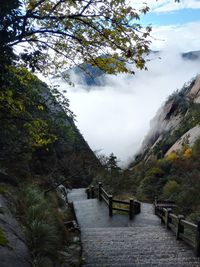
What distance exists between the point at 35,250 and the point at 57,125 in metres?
2.95

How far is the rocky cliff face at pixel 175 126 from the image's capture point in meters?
41.2

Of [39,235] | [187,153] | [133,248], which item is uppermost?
[187,153]

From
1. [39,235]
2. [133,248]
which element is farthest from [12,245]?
[133,248]

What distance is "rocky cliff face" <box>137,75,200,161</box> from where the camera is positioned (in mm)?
41219

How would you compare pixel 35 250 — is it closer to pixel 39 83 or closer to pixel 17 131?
pixel 17 131

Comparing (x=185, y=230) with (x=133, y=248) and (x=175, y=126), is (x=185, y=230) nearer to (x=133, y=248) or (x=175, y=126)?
(x=133, y=248)

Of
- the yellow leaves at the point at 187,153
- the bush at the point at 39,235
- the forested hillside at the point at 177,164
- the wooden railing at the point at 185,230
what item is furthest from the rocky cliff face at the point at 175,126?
the bush at the point at 39,235

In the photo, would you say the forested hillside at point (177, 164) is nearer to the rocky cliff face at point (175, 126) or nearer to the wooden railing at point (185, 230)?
the rocky cliff face at point (175, 126)

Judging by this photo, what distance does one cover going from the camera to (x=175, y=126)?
168 ft

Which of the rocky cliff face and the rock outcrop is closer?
the rock outcrop

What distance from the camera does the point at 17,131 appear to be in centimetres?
884

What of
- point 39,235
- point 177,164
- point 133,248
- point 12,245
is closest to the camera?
point 12,245

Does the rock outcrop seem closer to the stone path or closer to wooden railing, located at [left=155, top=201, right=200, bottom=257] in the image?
the stone path

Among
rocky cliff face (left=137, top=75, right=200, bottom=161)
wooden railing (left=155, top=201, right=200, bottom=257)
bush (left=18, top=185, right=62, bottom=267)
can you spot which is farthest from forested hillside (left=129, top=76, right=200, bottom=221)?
bush (left=18, top=185, right=62, bottom=267)
